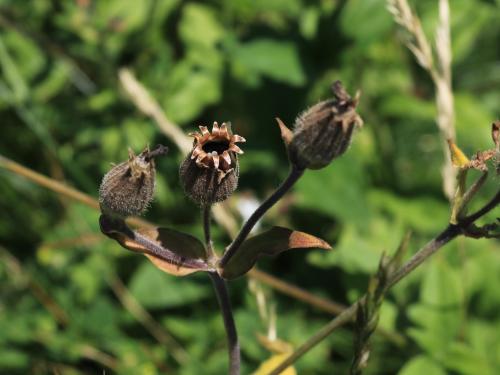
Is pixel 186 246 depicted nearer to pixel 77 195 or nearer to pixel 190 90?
pixel 77 195

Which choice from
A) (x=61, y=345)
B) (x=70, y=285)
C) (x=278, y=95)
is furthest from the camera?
(x=278, y=95)

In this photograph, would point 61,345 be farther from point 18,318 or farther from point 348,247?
point 348,247

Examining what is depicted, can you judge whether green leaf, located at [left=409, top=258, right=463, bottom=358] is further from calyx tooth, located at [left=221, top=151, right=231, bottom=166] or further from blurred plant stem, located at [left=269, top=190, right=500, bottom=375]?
calyx tooth, located at [left=221, top=151, right=231, bottom=166]

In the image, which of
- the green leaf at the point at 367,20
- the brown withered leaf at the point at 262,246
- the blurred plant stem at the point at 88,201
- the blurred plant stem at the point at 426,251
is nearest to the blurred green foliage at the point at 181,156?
the green leaf at the point at 367,20

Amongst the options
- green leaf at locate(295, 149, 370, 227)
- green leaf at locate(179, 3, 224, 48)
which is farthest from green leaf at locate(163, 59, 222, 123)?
green leaf at locate(295, 149, 370, 227)

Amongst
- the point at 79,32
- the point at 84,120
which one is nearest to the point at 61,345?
the point at 84,120

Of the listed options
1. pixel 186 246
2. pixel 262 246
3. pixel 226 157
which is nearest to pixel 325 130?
pixel 226 157
